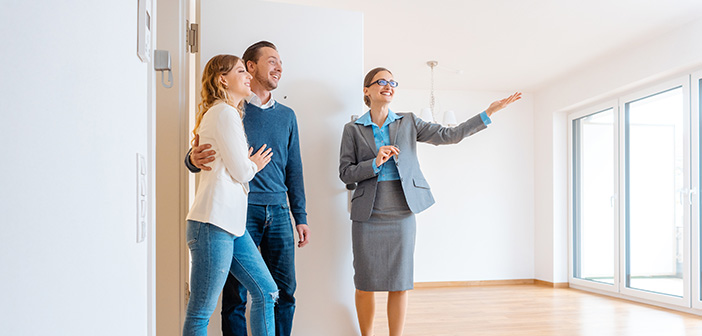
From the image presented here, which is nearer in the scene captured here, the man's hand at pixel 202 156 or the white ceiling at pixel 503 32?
the man's hand at pixel 202 156

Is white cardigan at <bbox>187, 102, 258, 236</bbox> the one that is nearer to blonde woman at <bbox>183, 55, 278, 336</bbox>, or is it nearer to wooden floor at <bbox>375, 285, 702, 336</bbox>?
blonde woman at <bbox>183, 55, 278, 336</bbox>

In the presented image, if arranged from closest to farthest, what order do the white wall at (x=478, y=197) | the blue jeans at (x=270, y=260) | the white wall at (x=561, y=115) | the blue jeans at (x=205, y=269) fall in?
the blue jeans at (x=205, y=269) < the blue jeans at (x=270, y=260) < the white wall at (x=561, y=115) < the white wall at (x=478, y=197)

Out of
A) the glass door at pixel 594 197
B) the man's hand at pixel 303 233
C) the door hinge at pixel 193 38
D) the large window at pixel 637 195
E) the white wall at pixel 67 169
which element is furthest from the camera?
the glass door at pixel 594 197

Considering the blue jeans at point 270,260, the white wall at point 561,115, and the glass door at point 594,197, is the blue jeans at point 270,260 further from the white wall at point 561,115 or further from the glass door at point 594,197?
the glass door at point 594,197

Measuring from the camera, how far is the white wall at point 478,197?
5.66 meters

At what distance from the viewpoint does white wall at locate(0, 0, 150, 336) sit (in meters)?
0.39

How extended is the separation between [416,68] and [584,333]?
9.15ft

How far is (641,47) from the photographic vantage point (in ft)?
13.8

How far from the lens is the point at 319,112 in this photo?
239 cm

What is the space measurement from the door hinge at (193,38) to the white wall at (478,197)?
12.0ft

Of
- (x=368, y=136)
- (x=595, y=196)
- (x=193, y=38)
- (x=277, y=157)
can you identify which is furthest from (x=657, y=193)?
(x=193, y=38)

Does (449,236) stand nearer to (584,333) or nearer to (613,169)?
(613,169)

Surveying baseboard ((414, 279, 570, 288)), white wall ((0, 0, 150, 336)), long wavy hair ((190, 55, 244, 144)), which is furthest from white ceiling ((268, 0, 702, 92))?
white wall ((0, 0, 150, 336))

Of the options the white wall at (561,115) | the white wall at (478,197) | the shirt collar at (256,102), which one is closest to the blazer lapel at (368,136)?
the shirt collar at (256,102)
